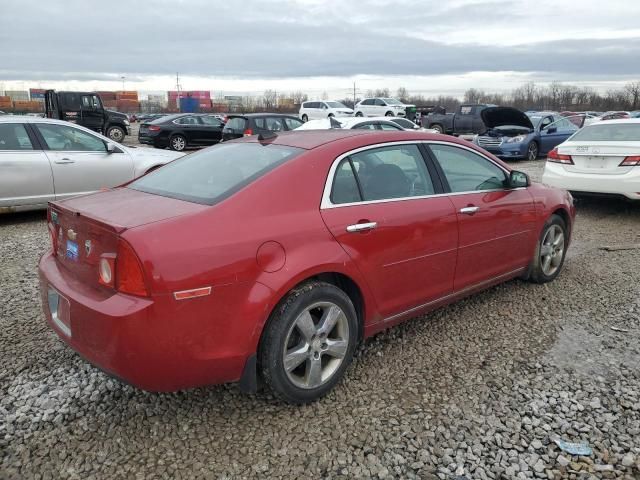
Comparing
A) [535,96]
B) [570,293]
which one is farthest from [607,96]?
[570,293]

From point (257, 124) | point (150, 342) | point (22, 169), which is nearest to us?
point (150, 342)

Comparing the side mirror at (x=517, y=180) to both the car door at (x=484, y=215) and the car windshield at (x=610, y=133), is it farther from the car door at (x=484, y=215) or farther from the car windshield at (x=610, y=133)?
the car windshield at (x=610, y=133)

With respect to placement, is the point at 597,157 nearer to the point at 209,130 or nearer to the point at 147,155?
the point at 147,155

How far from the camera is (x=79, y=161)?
7.66 m

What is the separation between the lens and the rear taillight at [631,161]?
7.20 meters

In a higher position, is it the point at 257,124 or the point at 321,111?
the point at 321,111

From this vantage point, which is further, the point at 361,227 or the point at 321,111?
the point at 321,111

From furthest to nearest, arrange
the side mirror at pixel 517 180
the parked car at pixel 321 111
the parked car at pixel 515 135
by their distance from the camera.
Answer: the parked car at pixel 321 111
the parked car at pixel 515 135
the side mirror at pixel 517 180

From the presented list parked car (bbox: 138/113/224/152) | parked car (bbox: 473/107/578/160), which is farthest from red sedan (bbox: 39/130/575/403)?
parked car (bbox: 138/113/224/152)

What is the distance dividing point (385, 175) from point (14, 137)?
6175mm

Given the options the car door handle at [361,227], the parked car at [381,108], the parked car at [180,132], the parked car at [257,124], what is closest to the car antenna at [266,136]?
→ the car door handle at [361,227]

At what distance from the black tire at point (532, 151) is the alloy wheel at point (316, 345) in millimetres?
13892

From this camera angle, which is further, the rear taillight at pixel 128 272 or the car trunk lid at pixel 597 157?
the car trunk lid at pixel 597 157

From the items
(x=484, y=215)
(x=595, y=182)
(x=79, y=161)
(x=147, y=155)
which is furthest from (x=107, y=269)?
(x=595, y=182)
